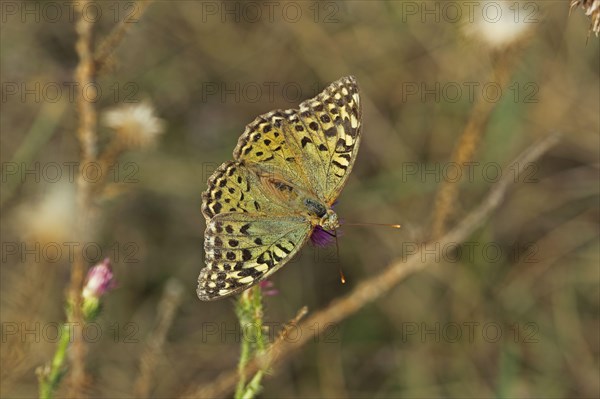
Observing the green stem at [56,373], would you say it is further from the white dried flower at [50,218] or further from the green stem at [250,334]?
the white dried flower at [50,218]

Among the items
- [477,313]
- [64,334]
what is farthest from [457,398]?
[64,334]

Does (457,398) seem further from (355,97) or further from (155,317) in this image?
(355,97)

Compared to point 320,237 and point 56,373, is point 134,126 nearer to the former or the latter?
point 320,237

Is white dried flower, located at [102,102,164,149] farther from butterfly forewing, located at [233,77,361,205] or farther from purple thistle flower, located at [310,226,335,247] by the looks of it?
purple thistle flower, located at [310,226,335,247]

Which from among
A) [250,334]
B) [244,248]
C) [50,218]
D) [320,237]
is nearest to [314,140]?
[320,237]

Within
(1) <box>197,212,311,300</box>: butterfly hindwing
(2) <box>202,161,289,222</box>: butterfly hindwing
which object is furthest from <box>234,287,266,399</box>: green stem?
(2) <box>202,161,289,222</box>: butterfly hindwing

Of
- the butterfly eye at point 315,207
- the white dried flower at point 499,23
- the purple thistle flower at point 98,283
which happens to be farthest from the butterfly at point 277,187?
the white dried flower at point 499,23
